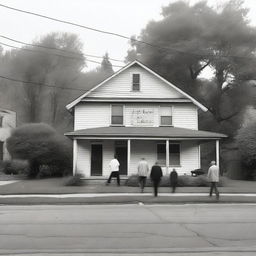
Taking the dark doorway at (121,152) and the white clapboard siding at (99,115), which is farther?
the white clapboard siding at (99,115)

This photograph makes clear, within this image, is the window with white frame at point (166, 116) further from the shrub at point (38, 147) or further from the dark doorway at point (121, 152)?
the shrub at point (38, 147)

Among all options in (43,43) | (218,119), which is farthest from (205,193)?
(43,43)

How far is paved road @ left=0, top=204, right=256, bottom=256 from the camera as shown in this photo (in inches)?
365

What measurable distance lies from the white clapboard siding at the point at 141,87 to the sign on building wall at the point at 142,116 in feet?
3.35

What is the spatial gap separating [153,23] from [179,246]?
47.9 m

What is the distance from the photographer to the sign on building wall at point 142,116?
32.8 m

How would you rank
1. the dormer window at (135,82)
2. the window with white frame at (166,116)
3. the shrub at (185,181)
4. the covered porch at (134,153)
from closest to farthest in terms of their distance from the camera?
1. the shrub at (185,181)
2. the covered porch at (134,153)
3. the window with white frame at (166,116)
4. the dormer window at (135,82)

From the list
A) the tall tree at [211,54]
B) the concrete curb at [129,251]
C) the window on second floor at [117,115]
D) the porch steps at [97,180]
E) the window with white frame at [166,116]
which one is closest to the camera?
the concrete curb at [129,251]

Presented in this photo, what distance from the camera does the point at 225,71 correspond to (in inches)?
2014

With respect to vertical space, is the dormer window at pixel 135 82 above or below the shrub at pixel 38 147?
above

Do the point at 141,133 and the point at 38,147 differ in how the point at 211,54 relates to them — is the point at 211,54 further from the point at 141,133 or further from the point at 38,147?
the point at 38,147

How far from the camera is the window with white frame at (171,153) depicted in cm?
3232

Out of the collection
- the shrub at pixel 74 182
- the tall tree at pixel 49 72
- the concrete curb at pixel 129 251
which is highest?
the tall tree at pixel 49 72

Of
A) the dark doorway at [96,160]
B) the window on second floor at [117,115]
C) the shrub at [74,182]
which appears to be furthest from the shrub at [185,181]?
the window on second floor at [117,115]
